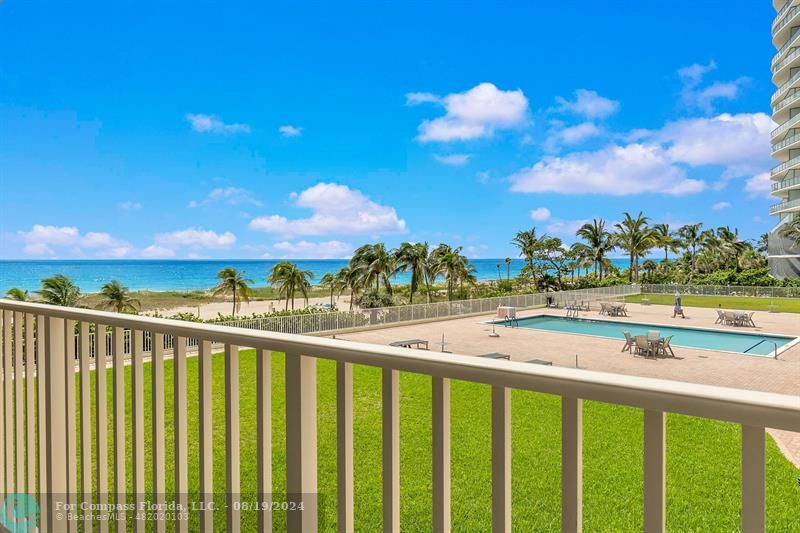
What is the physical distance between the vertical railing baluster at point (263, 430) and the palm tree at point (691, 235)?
61.8 metres

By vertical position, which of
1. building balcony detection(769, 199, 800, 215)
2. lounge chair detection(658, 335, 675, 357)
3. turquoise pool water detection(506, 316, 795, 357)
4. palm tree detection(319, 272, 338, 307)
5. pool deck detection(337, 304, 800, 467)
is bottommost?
turquoise pool water detection(506, 316, 795, 357)

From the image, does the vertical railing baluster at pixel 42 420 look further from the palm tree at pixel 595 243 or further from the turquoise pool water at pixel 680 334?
the palm tree at pixel 595 243

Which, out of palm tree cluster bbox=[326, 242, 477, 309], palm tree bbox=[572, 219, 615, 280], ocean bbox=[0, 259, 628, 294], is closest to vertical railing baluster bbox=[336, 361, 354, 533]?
palm tree cluster bbox=[326, 242, 477, 309]

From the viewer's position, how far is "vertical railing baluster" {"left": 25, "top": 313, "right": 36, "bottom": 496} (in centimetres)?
202

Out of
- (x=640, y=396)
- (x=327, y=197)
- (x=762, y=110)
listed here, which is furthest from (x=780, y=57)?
(x=327, y=197)

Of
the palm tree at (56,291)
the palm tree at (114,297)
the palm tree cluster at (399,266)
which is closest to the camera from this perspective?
the palm tree at (56,291)

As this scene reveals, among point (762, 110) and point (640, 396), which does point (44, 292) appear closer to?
point (640, 396)

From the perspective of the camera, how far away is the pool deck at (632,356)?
9.80m

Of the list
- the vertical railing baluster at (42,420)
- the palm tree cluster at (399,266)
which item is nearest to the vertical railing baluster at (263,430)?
the vertical railing baluster at (42,420)

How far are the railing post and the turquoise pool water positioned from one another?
15597 mm

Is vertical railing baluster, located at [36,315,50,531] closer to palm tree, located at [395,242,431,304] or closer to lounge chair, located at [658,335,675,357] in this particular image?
lounge chair, located at [658,335,675,357]

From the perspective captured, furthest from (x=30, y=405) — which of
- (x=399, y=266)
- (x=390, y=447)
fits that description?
(x=399, y=266)

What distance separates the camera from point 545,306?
25266mm

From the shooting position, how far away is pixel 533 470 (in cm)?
481
